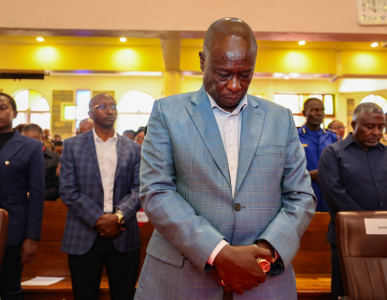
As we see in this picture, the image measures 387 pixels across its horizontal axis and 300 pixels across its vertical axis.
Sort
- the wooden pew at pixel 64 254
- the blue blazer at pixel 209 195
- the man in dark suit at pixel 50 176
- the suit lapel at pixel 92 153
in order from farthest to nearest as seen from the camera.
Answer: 1. the man in dark suit at pixel 50 176
2. the wooden pew at pixel 64 254
3. the suit lapel at pixel 92 153
4. the blue blazer at pixel 209 195

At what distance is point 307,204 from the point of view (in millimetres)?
1207

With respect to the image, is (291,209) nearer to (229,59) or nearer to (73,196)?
(229,59)

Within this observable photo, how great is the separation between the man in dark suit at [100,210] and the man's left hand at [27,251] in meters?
0.19

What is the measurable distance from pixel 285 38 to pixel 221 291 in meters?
3.73

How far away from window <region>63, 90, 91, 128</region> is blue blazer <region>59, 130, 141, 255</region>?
436 inches

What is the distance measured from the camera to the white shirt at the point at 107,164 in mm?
2422

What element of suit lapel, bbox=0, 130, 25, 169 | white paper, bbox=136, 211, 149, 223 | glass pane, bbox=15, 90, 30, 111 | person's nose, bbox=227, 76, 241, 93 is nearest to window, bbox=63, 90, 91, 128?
glass pane, bbox=15, 90, 30, 111

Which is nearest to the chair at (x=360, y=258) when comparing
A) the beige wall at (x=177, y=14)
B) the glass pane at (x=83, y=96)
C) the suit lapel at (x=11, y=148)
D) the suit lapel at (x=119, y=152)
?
the suit lapel at (x=119, y=152)

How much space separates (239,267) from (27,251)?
1619 mm

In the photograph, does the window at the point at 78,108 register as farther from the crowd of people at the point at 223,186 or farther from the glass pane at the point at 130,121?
Result: the crowd of people at the point at 223,186

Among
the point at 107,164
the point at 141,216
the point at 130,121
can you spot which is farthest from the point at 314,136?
the point at 130,121

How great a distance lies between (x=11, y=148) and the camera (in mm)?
2271

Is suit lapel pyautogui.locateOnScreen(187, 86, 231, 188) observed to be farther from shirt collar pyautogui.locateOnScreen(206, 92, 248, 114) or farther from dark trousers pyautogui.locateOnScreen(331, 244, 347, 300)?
dark trousers pyautogui.locateOnScreen(331, 244, 347, 300)

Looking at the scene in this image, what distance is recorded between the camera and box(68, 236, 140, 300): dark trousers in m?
2.30
